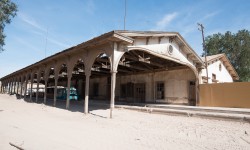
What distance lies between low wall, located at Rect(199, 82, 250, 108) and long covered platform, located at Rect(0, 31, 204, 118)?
0.78 m

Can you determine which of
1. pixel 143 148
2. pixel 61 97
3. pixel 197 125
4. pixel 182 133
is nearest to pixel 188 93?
pixel 197 125

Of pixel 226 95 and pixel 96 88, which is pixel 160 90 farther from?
pixel 96 88

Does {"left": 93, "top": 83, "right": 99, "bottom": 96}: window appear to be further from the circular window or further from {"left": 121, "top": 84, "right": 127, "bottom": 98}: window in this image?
the circular window

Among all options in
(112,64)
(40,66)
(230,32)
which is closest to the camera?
(112,64)

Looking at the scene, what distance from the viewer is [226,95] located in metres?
14.4

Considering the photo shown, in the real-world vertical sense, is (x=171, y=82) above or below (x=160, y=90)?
above

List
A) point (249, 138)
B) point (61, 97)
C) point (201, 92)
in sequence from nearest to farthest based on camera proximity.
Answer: point (249, 138)
point (201, 92)
point (61, 97)

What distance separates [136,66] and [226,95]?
24.7 feet

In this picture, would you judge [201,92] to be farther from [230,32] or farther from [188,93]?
[230,32]

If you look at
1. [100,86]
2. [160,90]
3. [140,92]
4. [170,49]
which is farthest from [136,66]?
[100,86]

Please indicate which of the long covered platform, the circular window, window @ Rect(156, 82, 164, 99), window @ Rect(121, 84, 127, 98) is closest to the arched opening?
the long covered platform

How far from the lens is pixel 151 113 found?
12.1 meters

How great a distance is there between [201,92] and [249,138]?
390 inches

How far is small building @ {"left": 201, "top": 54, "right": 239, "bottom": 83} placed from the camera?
18.6 m
